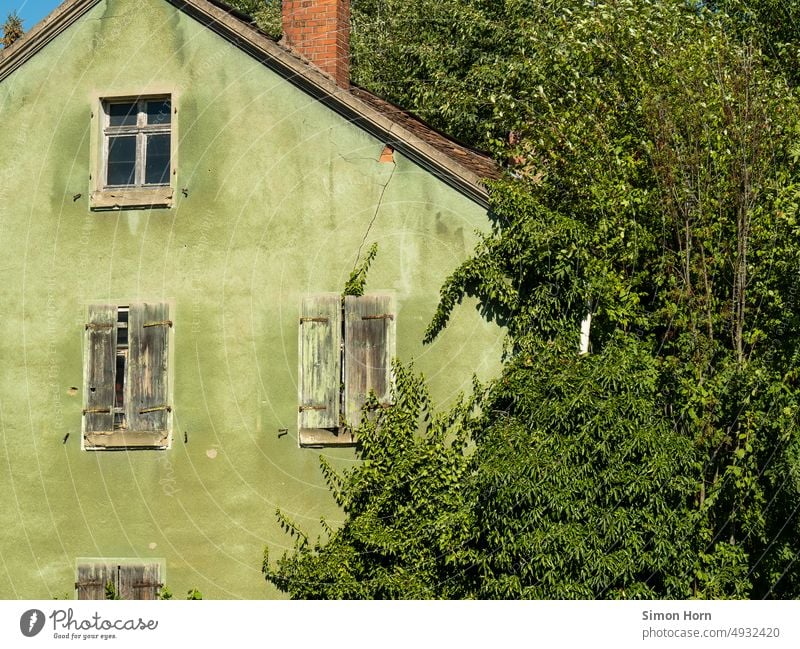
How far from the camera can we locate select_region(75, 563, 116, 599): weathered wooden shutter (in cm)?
1553

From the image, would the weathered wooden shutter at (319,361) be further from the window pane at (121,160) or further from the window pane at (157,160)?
the window pane at (121,160)

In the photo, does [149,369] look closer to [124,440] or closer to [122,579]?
[124,440]

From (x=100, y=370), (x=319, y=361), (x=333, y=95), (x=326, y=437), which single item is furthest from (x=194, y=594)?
(x=333, y=95)

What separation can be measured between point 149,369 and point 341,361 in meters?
2.55

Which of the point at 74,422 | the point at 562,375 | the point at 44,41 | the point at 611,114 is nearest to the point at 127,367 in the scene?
the point at 74,422

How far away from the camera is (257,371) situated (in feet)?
51.0

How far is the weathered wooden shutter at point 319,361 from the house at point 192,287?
27 mm

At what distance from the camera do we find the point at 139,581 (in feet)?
50.9

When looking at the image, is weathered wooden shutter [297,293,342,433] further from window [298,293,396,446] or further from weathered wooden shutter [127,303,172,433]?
weathered wooden shutter [127,303,172,433]

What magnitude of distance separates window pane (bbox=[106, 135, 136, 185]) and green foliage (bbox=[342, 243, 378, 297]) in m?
3.41

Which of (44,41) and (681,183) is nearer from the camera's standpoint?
(681,183)

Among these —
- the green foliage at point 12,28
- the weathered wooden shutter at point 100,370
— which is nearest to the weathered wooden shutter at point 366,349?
the weathered wooden shutter at point 100,370
